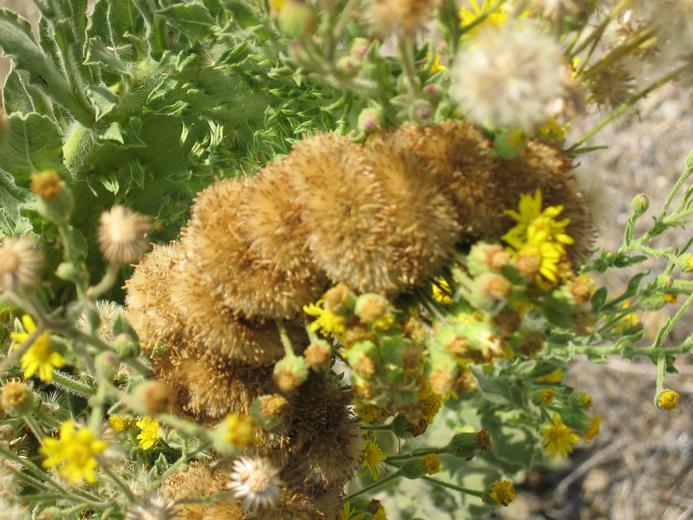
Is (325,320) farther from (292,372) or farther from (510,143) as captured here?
(510,143)

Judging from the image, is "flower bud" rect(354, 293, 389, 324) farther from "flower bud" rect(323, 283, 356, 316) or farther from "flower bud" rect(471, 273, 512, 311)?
"flower bud" rect(471, 273, 512, 311)

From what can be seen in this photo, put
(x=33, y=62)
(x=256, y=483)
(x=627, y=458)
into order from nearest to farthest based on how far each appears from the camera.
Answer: (x=256, y=483)
(x=33, y=62)
(x=627, y=458)

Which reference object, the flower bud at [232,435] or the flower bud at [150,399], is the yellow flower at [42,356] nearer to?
the flower bud at [150,399]

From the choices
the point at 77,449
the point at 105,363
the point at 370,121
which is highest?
the point at 370,121

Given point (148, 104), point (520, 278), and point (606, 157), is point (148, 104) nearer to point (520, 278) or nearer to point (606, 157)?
point (520, 278)

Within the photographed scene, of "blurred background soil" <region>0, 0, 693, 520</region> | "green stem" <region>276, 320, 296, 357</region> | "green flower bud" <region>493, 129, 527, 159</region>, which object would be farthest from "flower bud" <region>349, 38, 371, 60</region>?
"blurred background soil" <region>0, 0, 693, 520</region>

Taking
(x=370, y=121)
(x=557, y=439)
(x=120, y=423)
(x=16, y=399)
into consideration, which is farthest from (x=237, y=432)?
(x=557, y=439)

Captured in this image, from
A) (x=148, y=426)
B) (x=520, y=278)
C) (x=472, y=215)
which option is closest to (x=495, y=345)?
(x=520, y=278)
